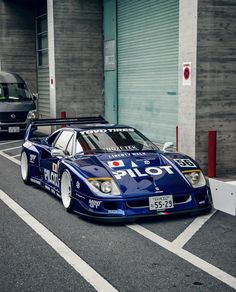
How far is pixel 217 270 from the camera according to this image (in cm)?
517

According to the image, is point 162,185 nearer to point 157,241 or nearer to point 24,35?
point 157,241

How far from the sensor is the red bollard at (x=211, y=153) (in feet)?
33.9

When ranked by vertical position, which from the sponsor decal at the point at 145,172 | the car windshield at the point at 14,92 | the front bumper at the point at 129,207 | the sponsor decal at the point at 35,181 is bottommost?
the sponsor decal at the point at 35,181

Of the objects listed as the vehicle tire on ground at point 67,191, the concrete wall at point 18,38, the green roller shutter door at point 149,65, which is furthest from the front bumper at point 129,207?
the concrete wall at point 18,38

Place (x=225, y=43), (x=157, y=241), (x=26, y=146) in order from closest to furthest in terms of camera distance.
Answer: (x=157, y=241) → (x=26, y=146) → (x=225, y=43)

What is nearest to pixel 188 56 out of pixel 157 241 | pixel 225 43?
pixel 225 43

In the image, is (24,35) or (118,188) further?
(24,35)

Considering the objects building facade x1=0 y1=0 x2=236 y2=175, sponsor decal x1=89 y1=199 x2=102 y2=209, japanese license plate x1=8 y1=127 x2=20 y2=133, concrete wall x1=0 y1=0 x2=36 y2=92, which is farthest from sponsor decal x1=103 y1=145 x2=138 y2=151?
concrete wall x1=0 y1=0 x2=36 y2=92

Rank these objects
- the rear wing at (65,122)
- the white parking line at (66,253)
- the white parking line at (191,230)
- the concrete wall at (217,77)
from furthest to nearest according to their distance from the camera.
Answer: the concrete wall at (217,77) → the rear wing at (65,122) → the white parking line at (191,230) → the white parking line at (66,253)

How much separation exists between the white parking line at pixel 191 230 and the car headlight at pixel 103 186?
3.34 feet

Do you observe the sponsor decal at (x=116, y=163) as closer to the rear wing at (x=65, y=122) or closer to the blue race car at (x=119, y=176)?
the blue race car at (x=119, y=176)

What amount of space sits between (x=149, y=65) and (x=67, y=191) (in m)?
9.55

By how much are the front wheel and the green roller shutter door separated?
768cm

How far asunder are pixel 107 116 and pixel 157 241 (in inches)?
575
